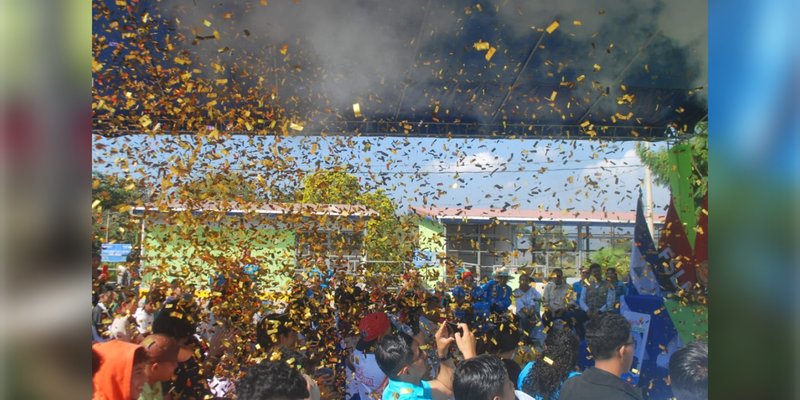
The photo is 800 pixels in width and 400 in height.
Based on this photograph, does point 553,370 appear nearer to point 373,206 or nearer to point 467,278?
point 467,278

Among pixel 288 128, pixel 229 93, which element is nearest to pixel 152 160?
pixel 229 93

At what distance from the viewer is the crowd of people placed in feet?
8.09

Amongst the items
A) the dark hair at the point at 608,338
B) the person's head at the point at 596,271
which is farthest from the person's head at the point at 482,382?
the person's head at the point at 596,271

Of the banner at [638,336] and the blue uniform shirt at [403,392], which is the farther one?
the banner at [638,336]

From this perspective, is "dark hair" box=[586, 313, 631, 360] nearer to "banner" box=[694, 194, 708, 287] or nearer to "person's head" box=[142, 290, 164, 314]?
"banner" box=[694, 194, 708, 287]

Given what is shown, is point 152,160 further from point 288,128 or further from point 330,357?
point 330,357

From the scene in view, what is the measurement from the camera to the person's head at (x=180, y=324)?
2.76 meters

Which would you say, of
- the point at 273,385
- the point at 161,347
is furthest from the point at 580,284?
the point at 161,347

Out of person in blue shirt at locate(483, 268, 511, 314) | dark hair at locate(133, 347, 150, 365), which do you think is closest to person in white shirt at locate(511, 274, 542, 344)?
person in blue shirt at locate(483, 268, 511, 314)

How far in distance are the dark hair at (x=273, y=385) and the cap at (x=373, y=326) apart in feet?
2.97

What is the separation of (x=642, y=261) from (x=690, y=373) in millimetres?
1892

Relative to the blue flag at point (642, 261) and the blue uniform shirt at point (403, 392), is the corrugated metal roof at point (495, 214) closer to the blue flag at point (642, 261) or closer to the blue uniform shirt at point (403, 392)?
the blue flag at point (642, 261)

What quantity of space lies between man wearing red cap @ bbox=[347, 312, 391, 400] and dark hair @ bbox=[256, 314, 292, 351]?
1.60ft
